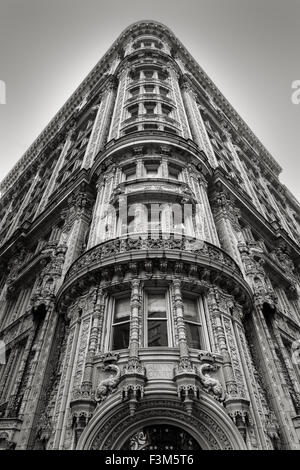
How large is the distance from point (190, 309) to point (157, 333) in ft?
6.69

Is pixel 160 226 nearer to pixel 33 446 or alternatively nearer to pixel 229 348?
pixel 229 348

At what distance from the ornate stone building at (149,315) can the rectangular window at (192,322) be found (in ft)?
0.18

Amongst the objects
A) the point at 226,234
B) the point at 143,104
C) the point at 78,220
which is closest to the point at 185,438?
the point at 226,234

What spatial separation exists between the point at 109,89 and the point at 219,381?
35.5 metres

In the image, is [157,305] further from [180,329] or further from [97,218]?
[97,218]

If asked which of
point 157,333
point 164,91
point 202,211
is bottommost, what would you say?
point 157,333

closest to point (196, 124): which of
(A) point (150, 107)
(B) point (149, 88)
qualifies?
(A) point (150, 107)

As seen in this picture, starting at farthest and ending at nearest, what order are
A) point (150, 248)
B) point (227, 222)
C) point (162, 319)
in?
point (227, 222)
point (150, 248)
point (162, 319)

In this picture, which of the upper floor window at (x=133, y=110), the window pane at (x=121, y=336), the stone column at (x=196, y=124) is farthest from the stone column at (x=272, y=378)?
the upper floor window at (x=133, y=110)

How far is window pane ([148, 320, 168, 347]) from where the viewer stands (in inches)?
575

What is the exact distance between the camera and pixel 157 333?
14.9 m

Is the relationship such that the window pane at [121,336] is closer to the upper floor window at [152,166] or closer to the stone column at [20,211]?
the upper floor window at [152,166]

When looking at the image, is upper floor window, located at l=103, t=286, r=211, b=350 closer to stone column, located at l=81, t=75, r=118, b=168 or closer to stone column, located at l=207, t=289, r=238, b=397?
stone column, located at l=207, t=289, r=238, b=397

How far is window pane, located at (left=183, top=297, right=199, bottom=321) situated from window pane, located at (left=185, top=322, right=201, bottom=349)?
44 cm
